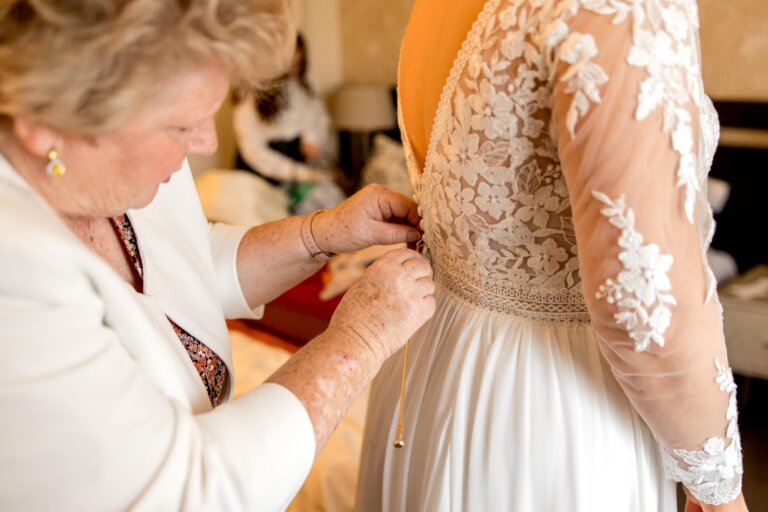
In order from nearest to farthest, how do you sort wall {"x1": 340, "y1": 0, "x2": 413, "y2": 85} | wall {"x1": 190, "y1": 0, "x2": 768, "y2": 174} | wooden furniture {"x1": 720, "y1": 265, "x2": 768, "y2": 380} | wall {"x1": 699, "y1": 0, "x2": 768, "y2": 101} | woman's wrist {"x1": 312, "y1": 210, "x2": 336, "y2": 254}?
woman's wrist {"x1": 312, "y1": 210, "x2": 336, "y2": 254} → wooden furniture {"x1": 720, "y1": 265, "x2": 768, "y2": 380} → wall {"x1": 699, "y1": 0, "x2": 768, "y2": 101} → wall {"x1": 190, "y1": 0, "x2": 768, "y2": 174} → wall {"x1": 340, "y1": 0, "x2": 413, "y2": 85}

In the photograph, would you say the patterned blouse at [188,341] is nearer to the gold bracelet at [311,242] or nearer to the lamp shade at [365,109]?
the gold bracelet at [311,242]

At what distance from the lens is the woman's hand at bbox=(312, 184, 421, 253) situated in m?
1.04

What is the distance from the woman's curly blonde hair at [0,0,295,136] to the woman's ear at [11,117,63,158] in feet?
0.05

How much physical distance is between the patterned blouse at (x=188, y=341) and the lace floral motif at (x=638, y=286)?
56 centimetres

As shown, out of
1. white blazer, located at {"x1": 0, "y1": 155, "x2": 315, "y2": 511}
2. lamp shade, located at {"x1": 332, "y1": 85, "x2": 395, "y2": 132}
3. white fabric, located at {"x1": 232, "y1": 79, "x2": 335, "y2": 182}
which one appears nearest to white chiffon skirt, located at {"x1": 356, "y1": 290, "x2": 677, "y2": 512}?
white blazer, located at {"x1": 0, "y1": 155, "x2": 315, "y2": 511}

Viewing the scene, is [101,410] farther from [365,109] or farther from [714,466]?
[365,109]

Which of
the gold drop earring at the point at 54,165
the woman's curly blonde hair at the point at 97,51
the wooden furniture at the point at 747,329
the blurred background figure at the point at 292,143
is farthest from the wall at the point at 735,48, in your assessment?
the gold drop earring at the point at 54,165

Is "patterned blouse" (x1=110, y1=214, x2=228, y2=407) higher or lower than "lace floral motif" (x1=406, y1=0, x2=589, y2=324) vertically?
lower

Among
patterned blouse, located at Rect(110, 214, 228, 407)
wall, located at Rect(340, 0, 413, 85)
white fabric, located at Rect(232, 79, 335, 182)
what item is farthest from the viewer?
wall, located at Rect(340, 0, 413, 85)

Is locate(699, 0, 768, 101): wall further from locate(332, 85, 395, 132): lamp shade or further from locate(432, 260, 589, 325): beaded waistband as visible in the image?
locate(432, 260, 589, 325): beaded waistband

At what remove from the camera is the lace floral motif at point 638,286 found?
65 centimetres

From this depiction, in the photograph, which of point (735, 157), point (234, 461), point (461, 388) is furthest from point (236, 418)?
point (735, 157)

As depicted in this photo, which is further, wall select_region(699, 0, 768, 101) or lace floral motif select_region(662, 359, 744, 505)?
wall select_region(699, 0, 768, 101)

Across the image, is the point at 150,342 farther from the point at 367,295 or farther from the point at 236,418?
the point at 367,295
